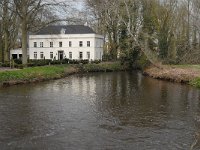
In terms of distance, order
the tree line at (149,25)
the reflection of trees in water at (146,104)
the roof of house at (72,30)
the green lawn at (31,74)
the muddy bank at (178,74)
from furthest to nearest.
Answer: the roof of house at (72,30) → the tree line at (149,25) → the muddy bank at (178,74) → the green lawn at (31,74) → the reflection of trees in water at (146,104)

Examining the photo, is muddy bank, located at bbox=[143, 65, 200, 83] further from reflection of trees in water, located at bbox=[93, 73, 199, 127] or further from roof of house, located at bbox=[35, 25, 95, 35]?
roof of house, located at bbox=[35, 25, 95, 35]

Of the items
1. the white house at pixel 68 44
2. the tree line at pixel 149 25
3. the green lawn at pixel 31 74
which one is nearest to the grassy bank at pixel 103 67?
the tree line at pixel 149 25

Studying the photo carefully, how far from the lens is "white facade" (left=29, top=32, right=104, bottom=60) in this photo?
75.9 metres

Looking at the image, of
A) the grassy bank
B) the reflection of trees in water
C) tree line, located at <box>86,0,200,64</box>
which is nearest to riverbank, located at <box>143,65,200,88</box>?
the reflection of trees in water

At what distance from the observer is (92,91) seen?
Result: 99.1 ft

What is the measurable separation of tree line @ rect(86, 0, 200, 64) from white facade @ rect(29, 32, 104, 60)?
33.3ft

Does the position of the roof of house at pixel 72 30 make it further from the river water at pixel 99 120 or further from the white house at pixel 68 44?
the river water at pixel 99 120

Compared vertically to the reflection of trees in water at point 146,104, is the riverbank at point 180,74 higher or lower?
higher

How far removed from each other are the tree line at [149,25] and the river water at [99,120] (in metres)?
25.6

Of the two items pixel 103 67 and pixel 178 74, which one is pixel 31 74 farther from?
pixel 103 67

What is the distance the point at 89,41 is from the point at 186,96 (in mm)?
50622

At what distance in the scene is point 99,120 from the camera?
59.6ft

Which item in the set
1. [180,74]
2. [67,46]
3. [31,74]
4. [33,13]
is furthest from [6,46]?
[180,74]

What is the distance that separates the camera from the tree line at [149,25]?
53.4m
